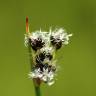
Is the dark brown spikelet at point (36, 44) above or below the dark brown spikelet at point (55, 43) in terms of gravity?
below

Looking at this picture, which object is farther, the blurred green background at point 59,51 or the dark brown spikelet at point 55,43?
the blurred green background at point 59,51

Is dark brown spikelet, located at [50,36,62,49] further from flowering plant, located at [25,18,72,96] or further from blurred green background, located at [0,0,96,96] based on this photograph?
blurred green background, located at [0,0,96,96]

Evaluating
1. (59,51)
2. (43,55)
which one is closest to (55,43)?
(43,55)

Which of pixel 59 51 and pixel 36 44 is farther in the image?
pixel 59 51

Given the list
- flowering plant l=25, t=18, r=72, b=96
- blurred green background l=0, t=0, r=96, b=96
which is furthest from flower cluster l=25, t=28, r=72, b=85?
blurred green background l=0, t=0, r=96, b=96

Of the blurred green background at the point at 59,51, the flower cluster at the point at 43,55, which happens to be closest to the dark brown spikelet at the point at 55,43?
the flower cluster at the point at 43,55

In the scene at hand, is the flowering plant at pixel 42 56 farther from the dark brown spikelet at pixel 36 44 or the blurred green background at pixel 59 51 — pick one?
the blurred green background at pixel 59 51

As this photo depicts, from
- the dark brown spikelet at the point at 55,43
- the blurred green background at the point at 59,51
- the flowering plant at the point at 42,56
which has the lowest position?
the flowering plant at the point at 42,56

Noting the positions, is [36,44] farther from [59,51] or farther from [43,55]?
[59,51]

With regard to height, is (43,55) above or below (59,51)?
below
